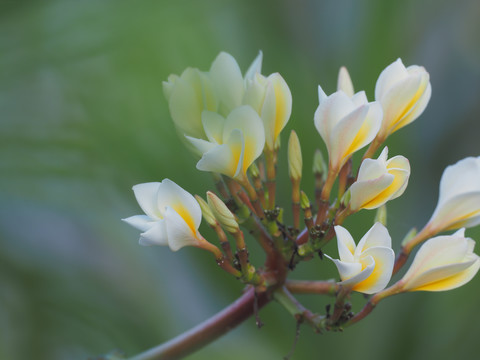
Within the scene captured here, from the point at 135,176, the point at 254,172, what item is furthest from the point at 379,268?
the point at 135,176

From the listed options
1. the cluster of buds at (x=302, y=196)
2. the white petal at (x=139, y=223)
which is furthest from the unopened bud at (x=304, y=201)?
the white petal at (x=139, y=223)

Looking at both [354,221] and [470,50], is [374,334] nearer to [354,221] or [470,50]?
[354,221]

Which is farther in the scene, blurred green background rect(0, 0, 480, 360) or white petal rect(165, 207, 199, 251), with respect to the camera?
blurred green background rect(0, 0, 480, 360)

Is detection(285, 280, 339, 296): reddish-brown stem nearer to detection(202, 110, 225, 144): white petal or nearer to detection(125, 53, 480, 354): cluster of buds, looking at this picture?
detection(125, 53, 480, 354): cluster of buds

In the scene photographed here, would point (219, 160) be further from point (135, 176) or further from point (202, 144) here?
point (135, 176)

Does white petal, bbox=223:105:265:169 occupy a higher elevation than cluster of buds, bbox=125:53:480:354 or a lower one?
higher

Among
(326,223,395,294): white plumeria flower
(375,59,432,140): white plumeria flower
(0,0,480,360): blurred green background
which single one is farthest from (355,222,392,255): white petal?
(0,0,480,360): blurred green background

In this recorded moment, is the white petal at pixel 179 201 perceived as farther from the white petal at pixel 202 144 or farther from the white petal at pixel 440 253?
the white petal at pixel 440 253
